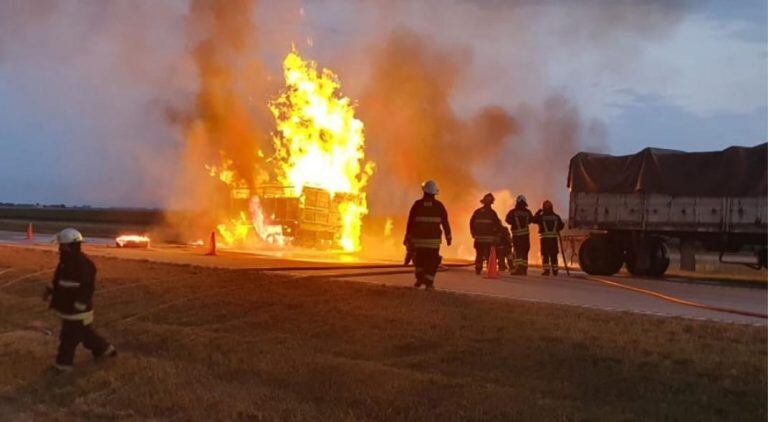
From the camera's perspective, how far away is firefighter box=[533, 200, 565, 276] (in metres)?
17.4

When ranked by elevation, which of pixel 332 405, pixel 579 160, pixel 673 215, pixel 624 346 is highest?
pixel 579 160

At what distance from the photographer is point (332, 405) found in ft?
23.4

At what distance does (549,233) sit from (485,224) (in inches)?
72.4

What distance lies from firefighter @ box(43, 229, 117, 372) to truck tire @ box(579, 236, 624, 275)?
512 inches

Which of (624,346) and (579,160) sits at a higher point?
(579,160)

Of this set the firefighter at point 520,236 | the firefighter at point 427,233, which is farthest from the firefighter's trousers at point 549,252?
the firefighter at point 427,233

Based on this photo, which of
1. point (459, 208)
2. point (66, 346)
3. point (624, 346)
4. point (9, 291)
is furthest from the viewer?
point (459, 208)

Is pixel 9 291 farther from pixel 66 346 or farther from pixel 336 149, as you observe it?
pixel 336 149

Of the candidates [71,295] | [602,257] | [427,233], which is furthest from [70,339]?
[602,257]

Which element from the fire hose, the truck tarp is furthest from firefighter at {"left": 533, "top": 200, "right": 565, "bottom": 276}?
the truck tarp

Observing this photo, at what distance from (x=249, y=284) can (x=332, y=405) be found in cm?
637

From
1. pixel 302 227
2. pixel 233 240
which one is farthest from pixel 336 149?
pixel 233 240

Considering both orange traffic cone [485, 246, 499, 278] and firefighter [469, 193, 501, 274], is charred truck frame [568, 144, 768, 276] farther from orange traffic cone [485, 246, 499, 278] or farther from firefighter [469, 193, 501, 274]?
orange traffic cone [485, 246, 499, 278]

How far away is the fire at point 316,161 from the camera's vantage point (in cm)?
2697
